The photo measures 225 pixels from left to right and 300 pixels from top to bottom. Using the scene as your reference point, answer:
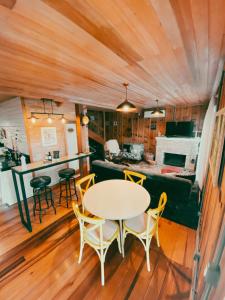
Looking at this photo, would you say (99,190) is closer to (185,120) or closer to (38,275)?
(38,275)

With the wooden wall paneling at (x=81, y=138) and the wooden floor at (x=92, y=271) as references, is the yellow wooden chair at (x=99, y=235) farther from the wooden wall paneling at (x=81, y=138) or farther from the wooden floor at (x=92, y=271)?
the wooden wall paneling at (x=81, y=138)

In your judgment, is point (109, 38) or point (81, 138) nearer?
point (109, 38)

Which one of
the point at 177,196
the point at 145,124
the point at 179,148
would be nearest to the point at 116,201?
the point at 177,196

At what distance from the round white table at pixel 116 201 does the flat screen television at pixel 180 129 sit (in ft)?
14.5

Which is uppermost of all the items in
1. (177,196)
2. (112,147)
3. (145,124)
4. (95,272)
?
(145,124)

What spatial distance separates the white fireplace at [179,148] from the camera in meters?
5.49

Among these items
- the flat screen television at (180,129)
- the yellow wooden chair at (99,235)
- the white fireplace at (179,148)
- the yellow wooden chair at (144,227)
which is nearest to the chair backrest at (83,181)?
the yellow wooden chair at (99,235)

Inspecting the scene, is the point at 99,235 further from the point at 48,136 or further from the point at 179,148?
the point at 179,148

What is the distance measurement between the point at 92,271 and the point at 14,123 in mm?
3918

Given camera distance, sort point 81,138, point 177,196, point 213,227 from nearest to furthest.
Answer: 1. point 213,227
2. point 177,196
3. point 81,138

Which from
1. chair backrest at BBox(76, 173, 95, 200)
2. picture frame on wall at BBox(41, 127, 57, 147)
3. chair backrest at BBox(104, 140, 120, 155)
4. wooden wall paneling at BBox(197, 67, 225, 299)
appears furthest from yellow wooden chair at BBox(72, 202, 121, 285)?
chair backrest at BBox(104, 140, 120, 155)

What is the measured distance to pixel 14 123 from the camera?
3643mm

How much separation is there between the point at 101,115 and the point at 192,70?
610 centimetres

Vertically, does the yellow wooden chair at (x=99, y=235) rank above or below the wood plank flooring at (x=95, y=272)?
above
